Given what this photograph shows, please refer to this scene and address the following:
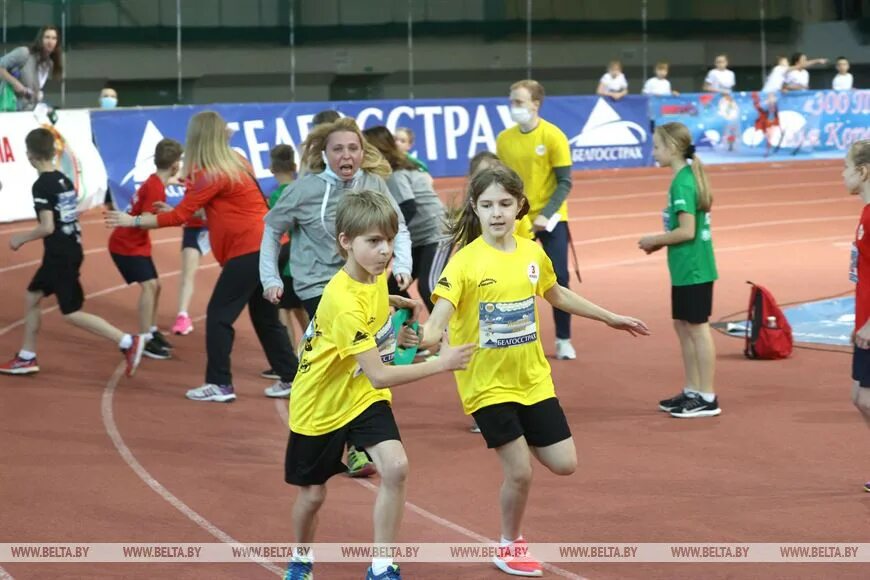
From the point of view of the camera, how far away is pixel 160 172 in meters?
11.5

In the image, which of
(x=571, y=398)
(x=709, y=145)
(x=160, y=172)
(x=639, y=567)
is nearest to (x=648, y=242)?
(x=571, y=398)

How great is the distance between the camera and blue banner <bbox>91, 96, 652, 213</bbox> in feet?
61.1

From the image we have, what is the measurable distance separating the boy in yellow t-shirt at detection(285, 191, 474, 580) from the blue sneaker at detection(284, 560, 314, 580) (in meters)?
0.14

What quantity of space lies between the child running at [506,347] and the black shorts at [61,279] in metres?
5.36

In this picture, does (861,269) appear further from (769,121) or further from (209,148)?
(769,121)

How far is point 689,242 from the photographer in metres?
8.92

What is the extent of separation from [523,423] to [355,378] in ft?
2.86

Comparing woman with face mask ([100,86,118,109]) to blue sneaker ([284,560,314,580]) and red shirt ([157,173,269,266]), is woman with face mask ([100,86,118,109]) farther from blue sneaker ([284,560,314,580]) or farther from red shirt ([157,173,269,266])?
blue sneaker ([284,560,314,580])

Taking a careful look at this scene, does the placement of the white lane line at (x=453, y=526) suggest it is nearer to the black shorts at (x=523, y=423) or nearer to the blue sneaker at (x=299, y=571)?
the black shorts at (x=523, y=423)

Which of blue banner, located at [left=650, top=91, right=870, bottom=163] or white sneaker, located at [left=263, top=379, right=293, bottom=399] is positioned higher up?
blue banner, located at [left=650, top=91, right=870, bottom=163]

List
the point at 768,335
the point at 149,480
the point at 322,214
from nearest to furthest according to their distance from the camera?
the point at 149,480 → the point at 322,214 → the point at 768,335

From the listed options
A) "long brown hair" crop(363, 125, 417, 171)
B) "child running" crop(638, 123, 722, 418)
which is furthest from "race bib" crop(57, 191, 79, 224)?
"child running" crop(638, 123, 722, 418)

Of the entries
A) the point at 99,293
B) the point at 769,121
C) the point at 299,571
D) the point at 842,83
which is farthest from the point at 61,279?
the point at 842,83

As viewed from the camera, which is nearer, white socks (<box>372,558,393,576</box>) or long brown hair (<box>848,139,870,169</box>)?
white socks (<box>372,558,393,576</box>)
